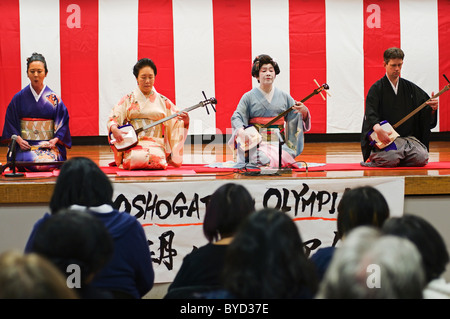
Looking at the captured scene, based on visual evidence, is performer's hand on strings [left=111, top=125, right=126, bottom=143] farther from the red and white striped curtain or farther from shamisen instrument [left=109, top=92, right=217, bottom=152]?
the red and white striped curtain

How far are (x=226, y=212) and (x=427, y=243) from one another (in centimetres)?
93

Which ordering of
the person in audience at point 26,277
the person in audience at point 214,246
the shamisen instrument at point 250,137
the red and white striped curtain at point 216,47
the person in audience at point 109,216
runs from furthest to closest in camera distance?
the red and white striped curtain at point 216,47 < the shamisen instrument at point 250,137 < the person in audience at point 109,216 < the person in audience at point 214,246 < the person in audience at point 26,277

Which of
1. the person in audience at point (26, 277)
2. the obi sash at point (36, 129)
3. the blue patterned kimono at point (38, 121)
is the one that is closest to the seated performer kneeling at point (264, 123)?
the blue patterned kimono at point (38, 121)

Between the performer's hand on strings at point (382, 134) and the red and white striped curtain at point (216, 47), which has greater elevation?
the red and white striped curtain at point (216, 47)

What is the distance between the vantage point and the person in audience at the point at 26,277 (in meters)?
1.35

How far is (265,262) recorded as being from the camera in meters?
1.74

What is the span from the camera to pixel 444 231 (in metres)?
4.92

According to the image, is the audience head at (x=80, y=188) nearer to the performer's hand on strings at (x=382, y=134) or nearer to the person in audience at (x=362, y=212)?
the person in audience at (x=362, y=212)

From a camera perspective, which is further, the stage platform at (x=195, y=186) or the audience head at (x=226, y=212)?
the stage platform at (x=195, y=186)

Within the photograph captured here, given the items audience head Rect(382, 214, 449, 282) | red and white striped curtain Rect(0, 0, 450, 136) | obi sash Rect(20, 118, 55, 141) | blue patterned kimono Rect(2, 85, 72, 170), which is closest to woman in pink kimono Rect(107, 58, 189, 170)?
blue patterned kimono Rect(2, 85, 72, 170)

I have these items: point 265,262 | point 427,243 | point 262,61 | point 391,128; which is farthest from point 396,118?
point 265,262

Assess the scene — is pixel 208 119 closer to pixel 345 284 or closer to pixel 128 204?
pixel 128 204

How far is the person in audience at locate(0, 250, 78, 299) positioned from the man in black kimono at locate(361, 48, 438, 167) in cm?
502

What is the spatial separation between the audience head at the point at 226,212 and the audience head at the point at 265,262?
2.53 feet
